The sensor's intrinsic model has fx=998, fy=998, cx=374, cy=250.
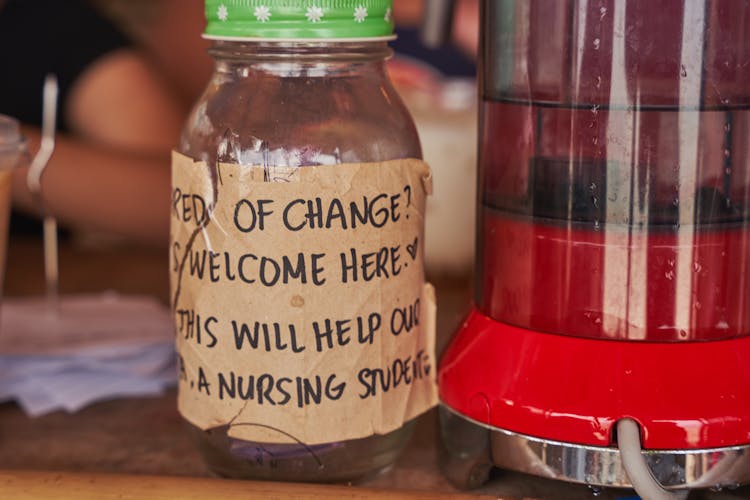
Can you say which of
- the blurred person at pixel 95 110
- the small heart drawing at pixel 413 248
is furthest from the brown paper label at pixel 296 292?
the blurred person at pixel 95 110

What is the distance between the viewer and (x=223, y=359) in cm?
53

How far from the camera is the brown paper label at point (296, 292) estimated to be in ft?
1.68

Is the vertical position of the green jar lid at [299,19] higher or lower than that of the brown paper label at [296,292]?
higher

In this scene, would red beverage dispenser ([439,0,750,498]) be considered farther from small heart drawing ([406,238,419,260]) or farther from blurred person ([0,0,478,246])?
blurred person ([0,0,478,246])

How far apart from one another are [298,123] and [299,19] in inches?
2.1

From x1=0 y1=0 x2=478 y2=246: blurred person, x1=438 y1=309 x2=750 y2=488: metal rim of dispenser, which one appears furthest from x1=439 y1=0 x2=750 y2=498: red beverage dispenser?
x1=0 y1=0 x2=478 y2=246: blurred person

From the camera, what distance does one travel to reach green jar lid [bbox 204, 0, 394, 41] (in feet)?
1.61

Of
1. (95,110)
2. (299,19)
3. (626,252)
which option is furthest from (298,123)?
(95,110)

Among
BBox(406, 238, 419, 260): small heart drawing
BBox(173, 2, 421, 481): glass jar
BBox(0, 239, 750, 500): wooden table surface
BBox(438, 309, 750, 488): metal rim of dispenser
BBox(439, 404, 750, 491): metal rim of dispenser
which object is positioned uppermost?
BBox(173, 2, 421, 481): glass jar

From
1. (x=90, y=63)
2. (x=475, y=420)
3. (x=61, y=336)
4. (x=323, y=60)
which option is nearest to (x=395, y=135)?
(x=323, y=60)

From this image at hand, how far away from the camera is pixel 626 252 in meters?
0.50

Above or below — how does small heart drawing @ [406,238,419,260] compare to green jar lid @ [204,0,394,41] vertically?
below

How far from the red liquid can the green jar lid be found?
0.33 feet

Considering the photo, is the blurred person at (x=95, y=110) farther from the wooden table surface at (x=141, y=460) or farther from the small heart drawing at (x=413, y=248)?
the small heart drawing at (x=413, y=248)
